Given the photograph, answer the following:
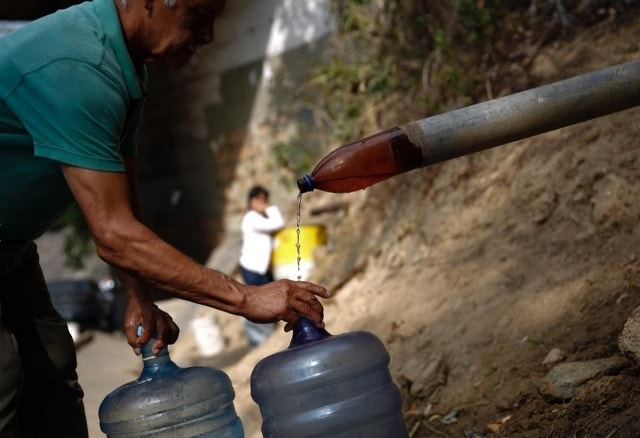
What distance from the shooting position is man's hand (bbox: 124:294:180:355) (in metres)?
3.31

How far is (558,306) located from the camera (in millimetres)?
4930

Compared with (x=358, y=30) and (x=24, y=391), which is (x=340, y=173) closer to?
(x=24, y=391)

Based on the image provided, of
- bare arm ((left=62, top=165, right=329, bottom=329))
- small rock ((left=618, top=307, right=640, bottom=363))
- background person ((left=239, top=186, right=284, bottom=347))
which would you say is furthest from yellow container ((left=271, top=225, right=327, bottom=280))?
bare arm ((left=62, top=165, right=329, bottom=329))

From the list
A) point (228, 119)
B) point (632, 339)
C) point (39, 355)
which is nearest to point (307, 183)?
point (39, 355)

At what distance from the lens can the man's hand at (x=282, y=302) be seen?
2.83m

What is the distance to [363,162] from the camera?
3133 millimetres

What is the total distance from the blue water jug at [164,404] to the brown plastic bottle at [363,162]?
32.2 inches

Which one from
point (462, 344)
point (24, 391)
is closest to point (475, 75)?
point (462, 344)

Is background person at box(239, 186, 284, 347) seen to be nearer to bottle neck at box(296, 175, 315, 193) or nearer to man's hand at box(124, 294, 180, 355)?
man's hand at box(124, 294, 180, 355)

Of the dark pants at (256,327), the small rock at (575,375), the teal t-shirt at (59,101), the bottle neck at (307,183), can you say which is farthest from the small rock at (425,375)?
the dark pants at (256,327)

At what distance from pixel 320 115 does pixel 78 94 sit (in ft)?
28.9

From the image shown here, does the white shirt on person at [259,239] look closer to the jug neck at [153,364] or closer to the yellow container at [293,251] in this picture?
the yellow container at [293,251]

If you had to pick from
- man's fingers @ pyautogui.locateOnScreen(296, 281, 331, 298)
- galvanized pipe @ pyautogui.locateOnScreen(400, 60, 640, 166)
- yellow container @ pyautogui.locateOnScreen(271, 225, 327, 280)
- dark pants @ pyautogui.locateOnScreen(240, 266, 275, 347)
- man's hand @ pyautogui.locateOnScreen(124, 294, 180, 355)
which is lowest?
dark pants @ pyautogui.locateOnScreen(240, 266, 275, 347)

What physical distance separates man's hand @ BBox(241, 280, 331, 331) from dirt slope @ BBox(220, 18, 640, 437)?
1.28 m
